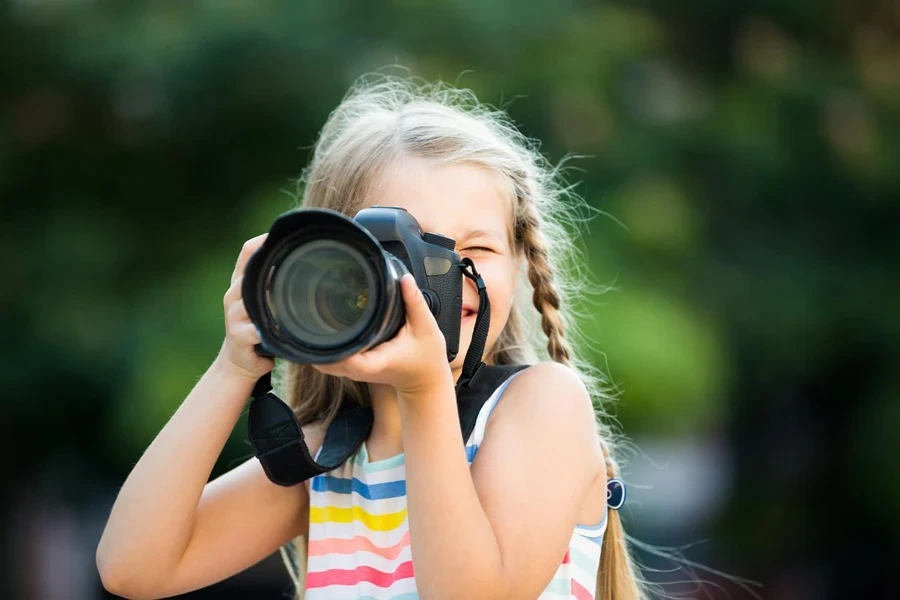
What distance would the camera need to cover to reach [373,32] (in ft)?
14.9

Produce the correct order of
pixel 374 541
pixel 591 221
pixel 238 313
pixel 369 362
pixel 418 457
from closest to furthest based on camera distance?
pixel 369 362
pixel 418 457
pixel 238 313
pixel 374 541
pixel 591 221

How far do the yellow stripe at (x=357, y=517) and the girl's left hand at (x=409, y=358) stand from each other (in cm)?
28

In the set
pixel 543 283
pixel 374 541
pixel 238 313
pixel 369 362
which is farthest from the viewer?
pixel 543 283

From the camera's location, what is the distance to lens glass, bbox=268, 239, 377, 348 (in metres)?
1.22

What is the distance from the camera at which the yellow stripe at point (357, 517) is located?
152cm

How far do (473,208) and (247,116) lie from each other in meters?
3.33

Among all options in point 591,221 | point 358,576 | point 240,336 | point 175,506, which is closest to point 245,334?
point 240,336

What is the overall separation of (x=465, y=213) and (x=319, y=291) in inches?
14.9

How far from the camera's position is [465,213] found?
61.6 inches

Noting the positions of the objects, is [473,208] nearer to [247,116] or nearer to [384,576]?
[384,576]

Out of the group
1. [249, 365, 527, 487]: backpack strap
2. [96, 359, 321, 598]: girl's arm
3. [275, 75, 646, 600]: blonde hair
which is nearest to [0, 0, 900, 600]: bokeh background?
[275, 75, 646, 600]: blonde hair

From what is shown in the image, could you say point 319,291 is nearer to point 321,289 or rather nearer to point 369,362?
point 321,289

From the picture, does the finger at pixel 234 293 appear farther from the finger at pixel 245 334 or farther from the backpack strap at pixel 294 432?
the backpack strap at pixel 294 432

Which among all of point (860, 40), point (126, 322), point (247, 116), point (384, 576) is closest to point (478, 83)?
point (247, 116)
